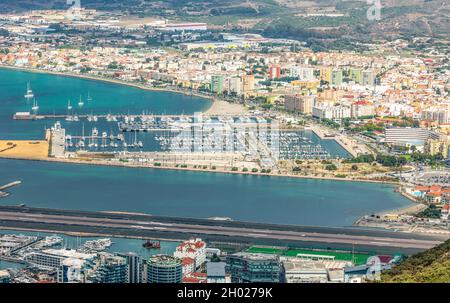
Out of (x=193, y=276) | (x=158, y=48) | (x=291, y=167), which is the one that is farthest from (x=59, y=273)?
(x=158, y=48)

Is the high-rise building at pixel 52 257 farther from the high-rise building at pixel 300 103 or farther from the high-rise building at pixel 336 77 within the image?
the high-rise building at pixel 336 77

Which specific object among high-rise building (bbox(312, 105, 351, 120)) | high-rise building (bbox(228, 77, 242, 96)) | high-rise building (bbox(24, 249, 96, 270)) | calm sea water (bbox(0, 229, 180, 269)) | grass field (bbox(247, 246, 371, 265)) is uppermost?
high-rise building (bbox(228, 77, 242, 96))

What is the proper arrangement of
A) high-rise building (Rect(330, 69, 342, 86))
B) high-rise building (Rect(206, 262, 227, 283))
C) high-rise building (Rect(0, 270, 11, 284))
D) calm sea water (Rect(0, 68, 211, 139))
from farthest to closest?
1. high-rise building (Rect(330, 69, 342, 86))
2. calm sea water (Rect(0, 68, 211, 139))
3. high-rise building (Rect(0, 270, 11, 284))
4. high-rise building (Rect(206, 262, 227, 283))

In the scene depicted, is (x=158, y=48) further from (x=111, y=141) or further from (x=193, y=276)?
(x=193, y=276)

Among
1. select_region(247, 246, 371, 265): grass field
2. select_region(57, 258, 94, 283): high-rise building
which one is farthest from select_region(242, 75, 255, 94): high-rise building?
select_region(57, 258, 94, 283): high-rise building

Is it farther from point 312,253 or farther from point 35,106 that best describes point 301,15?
point 312,253

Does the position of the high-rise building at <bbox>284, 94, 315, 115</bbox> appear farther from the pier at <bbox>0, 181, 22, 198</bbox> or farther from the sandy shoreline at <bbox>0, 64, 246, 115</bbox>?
the pier at <bbox>0, 181, 22, 198</bbox>

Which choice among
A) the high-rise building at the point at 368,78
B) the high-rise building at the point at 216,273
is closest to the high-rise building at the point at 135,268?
the high-rise building at the point at 216,273
